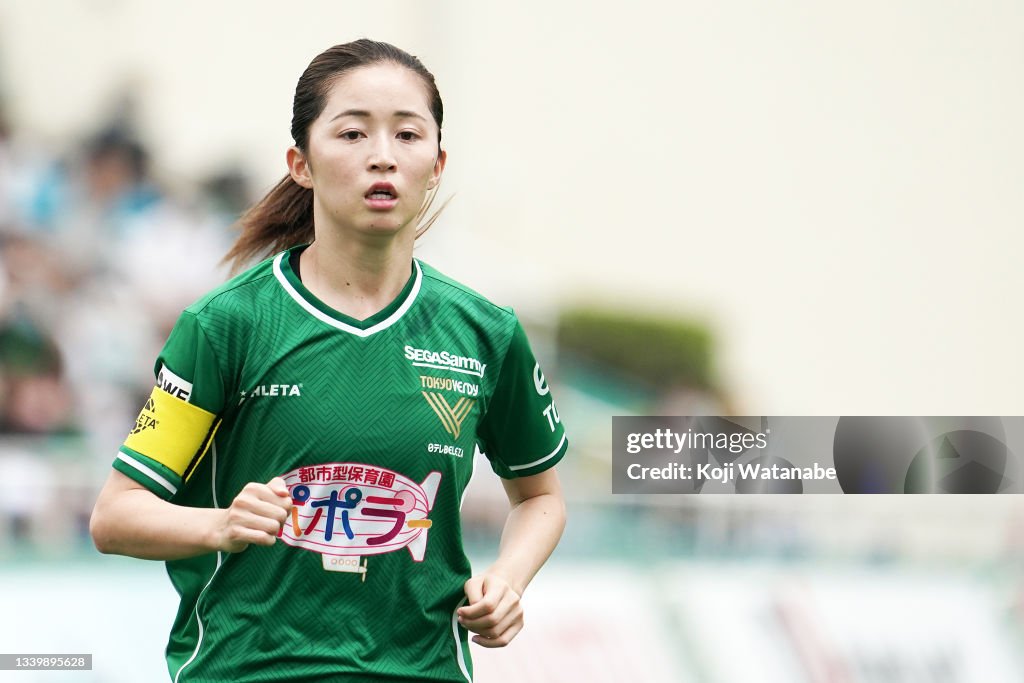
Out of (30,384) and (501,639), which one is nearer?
(501,639)

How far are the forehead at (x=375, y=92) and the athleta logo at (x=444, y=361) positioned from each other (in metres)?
0.34

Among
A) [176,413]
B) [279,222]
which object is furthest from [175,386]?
[279,222]

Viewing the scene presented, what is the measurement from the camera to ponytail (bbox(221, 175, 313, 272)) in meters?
2.26

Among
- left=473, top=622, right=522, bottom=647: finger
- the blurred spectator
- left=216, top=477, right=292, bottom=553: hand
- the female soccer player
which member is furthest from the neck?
the blurred spectator

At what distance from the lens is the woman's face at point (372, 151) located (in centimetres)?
190

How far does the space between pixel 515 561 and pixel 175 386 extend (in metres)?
0.57

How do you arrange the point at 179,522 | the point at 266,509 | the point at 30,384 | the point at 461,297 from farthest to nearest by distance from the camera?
the point at 30,384 → the point at 461,297 → the point at 179,522 → the point at 266,509

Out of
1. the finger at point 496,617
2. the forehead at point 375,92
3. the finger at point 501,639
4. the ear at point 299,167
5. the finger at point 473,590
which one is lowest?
the finger at point 501,639

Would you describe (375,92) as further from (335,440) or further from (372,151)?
(335,440)

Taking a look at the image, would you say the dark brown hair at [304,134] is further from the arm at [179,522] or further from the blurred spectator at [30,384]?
the blurred spectator at [30,384]

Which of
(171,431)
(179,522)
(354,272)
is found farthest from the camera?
(354,272)

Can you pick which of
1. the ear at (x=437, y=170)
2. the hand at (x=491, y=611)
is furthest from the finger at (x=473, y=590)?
the ear at (x=437, y=170)

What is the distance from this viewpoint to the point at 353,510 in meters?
1.91

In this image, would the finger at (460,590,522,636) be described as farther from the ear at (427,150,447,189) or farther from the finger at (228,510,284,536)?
A: the ear at (427,150,447,189)
